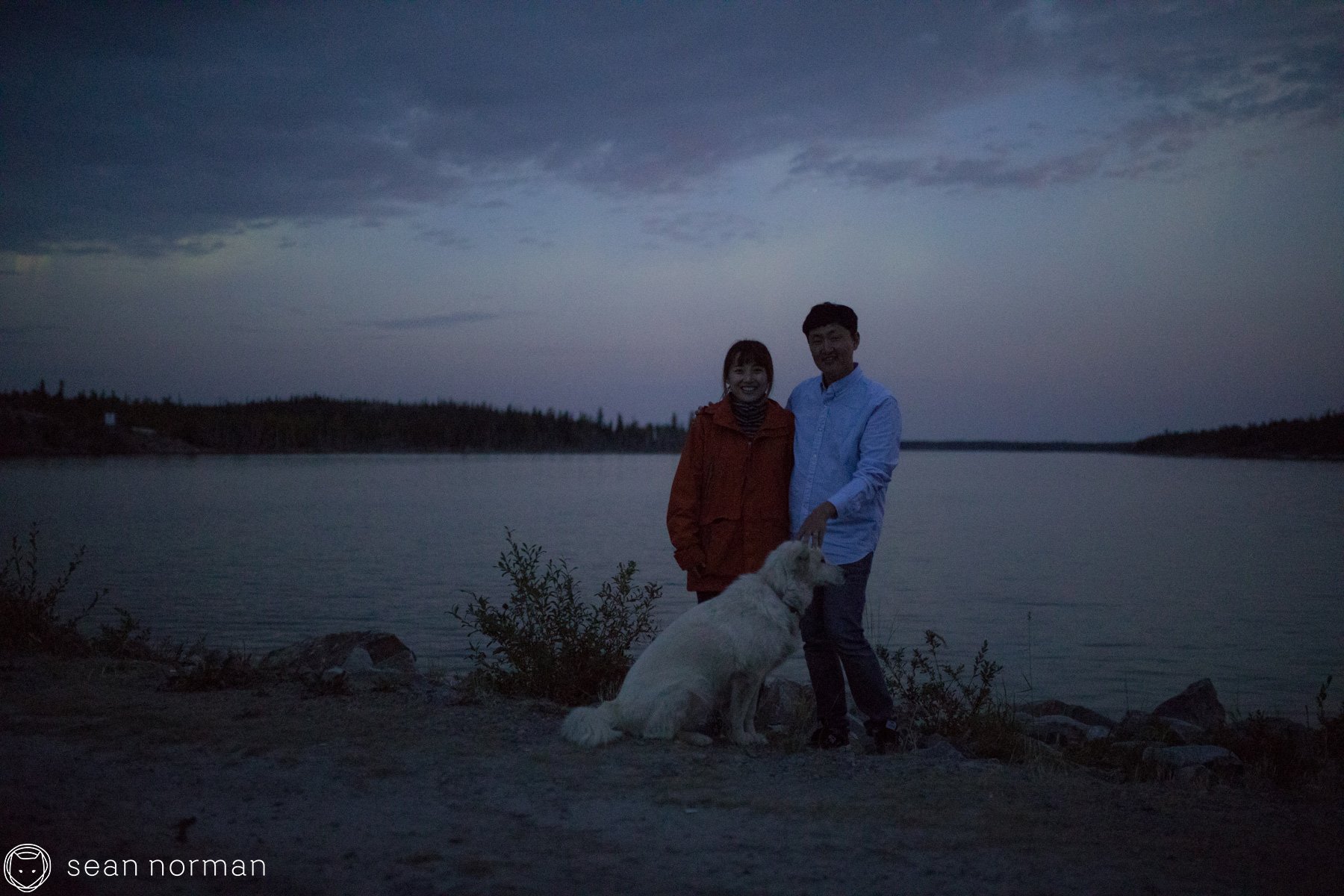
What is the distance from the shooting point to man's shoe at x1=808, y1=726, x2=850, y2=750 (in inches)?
242

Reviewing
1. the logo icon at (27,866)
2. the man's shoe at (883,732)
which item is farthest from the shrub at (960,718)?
the logo icon at (27,866)

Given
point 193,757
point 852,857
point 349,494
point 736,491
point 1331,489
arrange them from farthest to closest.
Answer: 1. point 1331,489
2. point 349,494
3. point 736,491
4. point 193,757
5. point 852,857

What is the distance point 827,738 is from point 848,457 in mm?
2045

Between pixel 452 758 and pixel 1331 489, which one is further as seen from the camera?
pixel 1331 489

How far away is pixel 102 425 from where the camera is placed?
111438 mm

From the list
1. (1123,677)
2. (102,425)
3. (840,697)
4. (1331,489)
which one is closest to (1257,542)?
(1123,677)

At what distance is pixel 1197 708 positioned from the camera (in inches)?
414

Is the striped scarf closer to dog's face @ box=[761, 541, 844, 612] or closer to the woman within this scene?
the woman

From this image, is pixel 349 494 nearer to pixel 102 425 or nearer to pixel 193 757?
pixel 193 757

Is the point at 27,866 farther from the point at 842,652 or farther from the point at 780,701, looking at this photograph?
the point at 780,701

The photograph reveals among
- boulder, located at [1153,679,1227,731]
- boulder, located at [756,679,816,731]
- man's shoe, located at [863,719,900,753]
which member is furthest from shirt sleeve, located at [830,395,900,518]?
boulder, located at [1153,679,1227,731]

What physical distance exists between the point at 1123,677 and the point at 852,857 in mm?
11733

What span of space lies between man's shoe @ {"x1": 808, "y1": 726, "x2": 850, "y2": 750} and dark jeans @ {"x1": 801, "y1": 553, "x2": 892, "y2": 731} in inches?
1.6

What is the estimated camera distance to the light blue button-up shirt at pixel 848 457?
5656 mm
